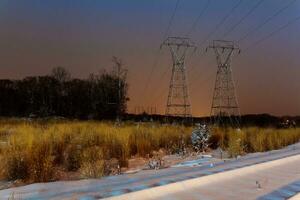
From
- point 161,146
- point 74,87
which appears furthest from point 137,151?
point 74,87

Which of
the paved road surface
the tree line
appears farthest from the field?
the tree line

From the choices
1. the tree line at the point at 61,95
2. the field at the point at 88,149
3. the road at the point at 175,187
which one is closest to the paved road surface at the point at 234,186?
the road at the point at 175,187

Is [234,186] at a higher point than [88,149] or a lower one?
lower

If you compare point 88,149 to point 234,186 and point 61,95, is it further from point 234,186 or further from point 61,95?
point 61,95

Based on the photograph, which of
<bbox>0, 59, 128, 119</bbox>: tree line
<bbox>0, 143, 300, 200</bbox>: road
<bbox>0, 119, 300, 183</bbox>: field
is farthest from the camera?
<bbox>0, 59, 128, 119</bbox>: tree line

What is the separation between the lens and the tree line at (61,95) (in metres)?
67.7

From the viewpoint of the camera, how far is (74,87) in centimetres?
7719

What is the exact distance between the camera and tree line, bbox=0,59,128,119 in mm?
67694

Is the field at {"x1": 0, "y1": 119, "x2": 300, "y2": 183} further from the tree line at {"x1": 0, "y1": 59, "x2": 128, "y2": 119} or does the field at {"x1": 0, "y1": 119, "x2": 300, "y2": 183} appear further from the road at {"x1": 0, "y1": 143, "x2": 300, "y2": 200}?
the tree line at {"x1": 0, "y1": 59, "x2": 128, "y2": 119}

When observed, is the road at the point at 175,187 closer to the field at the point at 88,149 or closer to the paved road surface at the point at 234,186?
the paved road surface at the point at 234,186

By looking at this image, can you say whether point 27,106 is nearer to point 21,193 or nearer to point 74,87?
point 74,87

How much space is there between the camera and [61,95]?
77.7 m

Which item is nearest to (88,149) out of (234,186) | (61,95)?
(234,186)

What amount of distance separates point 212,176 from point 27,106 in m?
71.7
